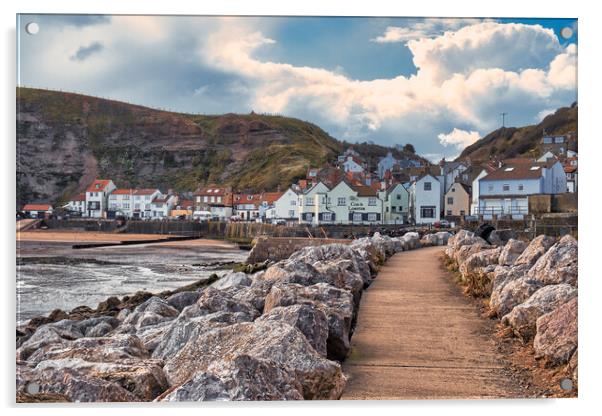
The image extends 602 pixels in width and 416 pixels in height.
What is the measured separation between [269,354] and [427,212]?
20.3 ft

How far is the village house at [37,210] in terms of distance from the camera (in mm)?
5855

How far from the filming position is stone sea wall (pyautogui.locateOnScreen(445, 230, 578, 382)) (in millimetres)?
5078

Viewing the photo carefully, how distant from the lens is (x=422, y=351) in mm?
5555

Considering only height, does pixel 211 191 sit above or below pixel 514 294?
above

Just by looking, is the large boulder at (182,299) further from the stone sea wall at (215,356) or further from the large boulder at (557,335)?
the large boulder at (557,335)

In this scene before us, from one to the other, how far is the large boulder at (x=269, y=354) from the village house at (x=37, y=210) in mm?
2467

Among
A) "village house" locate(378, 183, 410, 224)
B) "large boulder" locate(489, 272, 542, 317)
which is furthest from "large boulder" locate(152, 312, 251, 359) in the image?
"village house" locate(378, 183, 410, 224)

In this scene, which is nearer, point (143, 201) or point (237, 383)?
point (237, 383)

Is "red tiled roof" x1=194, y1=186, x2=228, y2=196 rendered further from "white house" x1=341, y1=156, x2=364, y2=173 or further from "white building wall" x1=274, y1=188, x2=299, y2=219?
"white house" x1=341, y1=156, x2=364, y2=173

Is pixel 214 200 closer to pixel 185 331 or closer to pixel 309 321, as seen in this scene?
pixel 185 331

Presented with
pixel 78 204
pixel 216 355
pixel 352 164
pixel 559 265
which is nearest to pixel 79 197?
pixel 78 204

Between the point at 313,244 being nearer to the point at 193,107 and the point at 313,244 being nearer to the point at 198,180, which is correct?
the point at 198,180

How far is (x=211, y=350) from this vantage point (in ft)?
14.3

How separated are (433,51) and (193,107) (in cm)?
273
